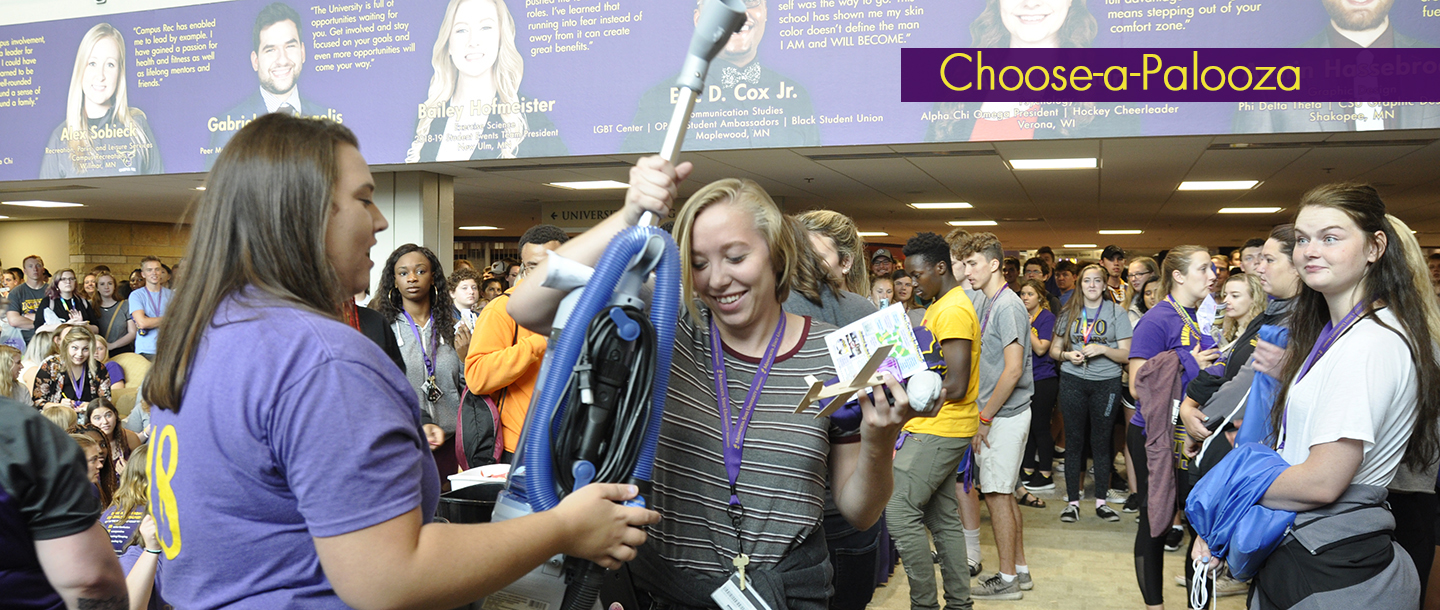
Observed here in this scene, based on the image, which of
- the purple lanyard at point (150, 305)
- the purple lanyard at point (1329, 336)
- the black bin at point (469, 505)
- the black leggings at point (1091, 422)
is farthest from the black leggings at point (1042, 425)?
the purple lanyard at point (150, 305)

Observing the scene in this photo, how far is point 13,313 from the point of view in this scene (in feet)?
26.2

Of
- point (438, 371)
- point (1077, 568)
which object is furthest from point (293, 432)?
point (1077, 568)

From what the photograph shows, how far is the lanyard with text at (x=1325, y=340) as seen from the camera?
186 centimetres

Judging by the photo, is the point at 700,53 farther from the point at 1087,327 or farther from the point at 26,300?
the point at 26,300

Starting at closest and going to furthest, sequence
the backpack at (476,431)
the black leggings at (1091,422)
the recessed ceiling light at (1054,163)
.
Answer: the backpack at (476,431) → the black leggings at (1091,422) → the recessed ceiling light at (1054,163)

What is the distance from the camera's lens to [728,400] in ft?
4.69

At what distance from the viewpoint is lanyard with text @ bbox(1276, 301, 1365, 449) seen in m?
1.86

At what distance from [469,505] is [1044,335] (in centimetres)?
563

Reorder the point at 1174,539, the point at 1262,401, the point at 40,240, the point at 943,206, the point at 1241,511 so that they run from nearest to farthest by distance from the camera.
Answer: the point at 1241,511, the point at 1262,401, the point at 1174,539, the point at 943,206, the point at 40,240

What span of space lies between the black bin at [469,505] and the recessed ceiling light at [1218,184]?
6.73 metres

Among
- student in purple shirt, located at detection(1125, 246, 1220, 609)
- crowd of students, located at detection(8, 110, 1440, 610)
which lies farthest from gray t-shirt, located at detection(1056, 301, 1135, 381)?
crowd of students, located at detection(8, 110, 1440, 610)

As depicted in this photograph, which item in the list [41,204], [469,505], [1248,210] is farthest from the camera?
[1248,210]

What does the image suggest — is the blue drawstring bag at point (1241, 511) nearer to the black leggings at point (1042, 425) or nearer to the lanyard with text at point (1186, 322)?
the lanyard with text at point (1186, 322)

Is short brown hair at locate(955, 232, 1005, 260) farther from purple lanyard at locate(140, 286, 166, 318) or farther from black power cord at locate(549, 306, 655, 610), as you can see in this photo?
purple lanyard at locate(140, 286, 166, 318)
